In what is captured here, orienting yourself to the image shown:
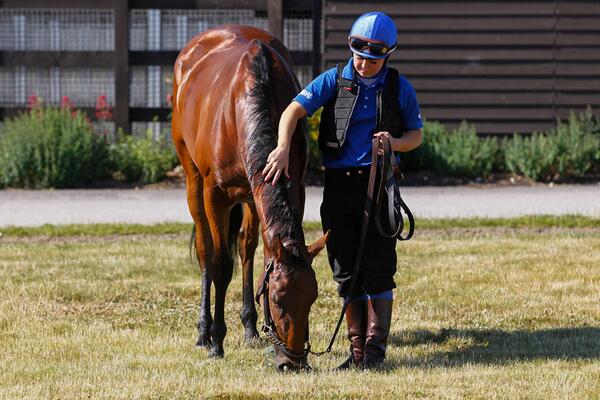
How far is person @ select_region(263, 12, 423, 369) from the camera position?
260 inches

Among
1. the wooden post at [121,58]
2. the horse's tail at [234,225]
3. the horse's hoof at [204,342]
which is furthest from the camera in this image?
the wooden post at [121,58]

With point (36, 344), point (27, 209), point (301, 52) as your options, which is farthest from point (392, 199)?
point (301, 52)

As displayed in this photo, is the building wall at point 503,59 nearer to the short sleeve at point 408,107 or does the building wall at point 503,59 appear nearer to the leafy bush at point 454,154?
the leafy bush at point 454,154

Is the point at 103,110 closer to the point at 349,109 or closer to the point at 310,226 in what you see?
the point at 310,226

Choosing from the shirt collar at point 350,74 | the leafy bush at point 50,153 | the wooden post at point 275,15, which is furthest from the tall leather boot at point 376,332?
the wooden post at point 275,15

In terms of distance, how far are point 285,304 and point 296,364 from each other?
1.20ft

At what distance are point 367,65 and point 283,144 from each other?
Result: 2.35ft

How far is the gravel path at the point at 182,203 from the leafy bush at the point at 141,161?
1.74 ft

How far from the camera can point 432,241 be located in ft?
36.9

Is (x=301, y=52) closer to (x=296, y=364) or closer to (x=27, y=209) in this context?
(x=27, y=209)

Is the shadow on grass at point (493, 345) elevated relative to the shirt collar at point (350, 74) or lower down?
lower down

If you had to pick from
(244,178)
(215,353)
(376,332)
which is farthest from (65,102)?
(376,332)

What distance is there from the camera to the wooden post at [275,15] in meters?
16.3

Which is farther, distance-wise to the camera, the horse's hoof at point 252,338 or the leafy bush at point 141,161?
the leafy bush at point 141,161
